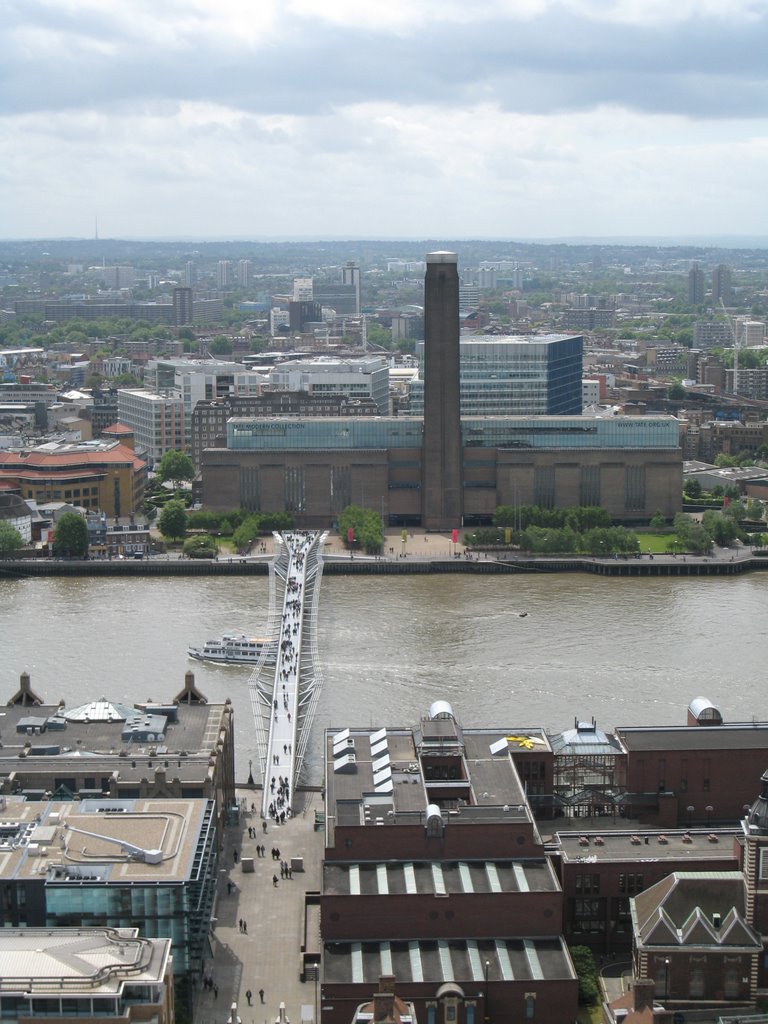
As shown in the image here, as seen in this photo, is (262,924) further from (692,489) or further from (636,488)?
(692,489)

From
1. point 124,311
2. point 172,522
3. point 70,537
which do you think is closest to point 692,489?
point 172,522

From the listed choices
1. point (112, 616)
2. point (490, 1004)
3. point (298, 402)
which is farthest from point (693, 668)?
point (298, 402)

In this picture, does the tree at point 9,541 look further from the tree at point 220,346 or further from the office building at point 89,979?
the tree at point 220,346

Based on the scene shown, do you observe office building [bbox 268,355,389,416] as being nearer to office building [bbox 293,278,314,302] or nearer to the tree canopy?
→ the tree canopy

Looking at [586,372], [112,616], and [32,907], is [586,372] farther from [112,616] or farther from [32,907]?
[32,907]

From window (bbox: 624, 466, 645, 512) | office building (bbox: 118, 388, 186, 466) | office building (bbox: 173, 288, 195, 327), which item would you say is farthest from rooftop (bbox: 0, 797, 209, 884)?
office building (bbox: 173, 288, 195, 327)
